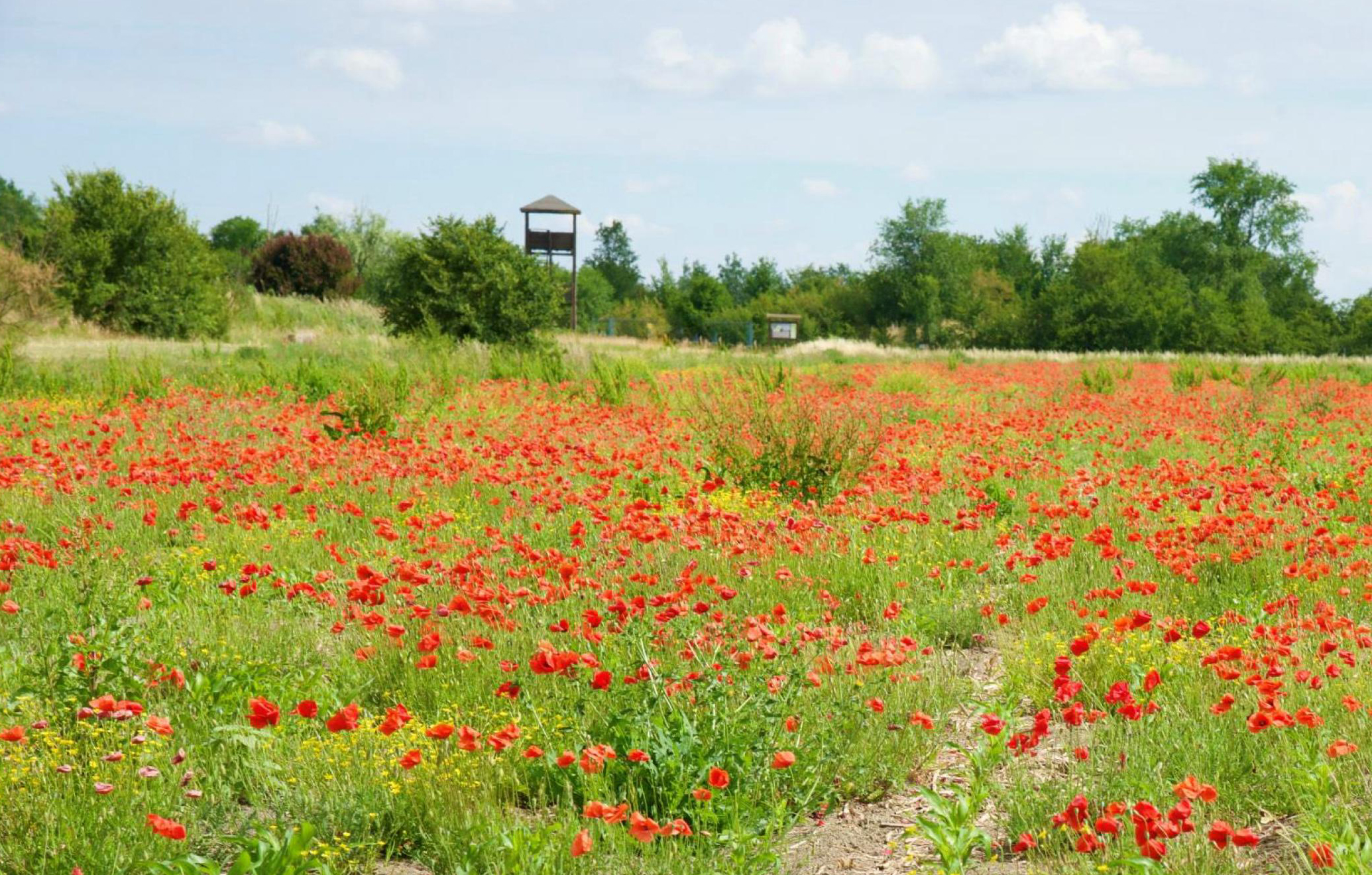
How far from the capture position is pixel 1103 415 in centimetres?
1293

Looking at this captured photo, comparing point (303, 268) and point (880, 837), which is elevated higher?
point (303, 268)

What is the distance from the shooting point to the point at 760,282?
228ft

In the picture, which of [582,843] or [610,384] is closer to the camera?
[582,843]

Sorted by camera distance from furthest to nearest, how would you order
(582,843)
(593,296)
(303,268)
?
(593,296)
(303,268)
(582,843)

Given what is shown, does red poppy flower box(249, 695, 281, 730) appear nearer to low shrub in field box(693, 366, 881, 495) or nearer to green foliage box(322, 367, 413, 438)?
low shrub in field box(693, 366, 881, 495)

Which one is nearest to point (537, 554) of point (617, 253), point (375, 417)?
point (375, 417)

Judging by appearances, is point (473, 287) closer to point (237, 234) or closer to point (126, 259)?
point (126, 259)

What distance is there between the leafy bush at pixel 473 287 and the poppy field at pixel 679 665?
16.4m

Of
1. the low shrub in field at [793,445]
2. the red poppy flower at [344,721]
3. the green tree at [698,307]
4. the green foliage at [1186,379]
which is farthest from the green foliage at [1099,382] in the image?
the green tree at [698,307]

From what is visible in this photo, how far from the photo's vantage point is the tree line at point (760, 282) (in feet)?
83.9

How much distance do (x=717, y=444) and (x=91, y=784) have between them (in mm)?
5835

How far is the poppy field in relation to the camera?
3.07 meters

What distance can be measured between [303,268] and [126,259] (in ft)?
57.3

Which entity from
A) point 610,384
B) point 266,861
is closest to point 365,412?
point 610,384
